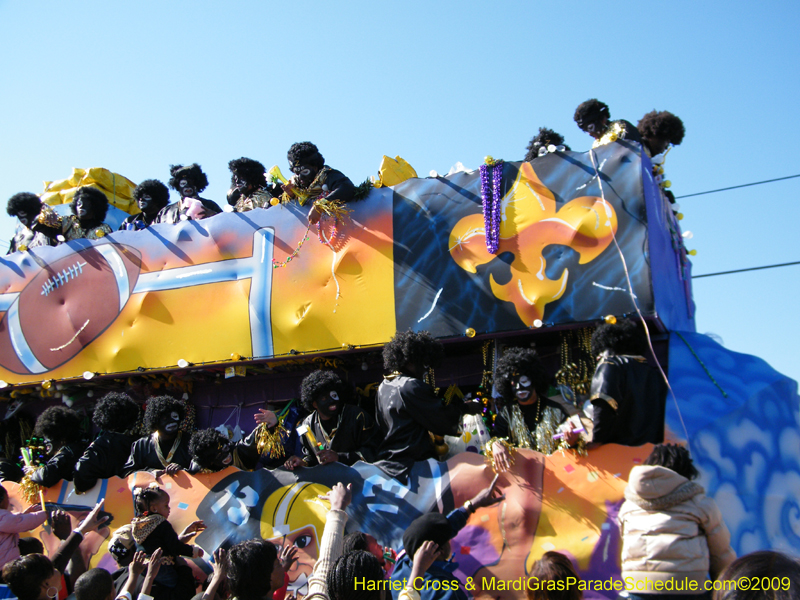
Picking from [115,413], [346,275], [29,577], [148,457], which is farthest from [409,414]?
[115,413]

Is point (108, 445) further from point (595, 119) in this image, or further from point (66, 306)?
point (595, 119)

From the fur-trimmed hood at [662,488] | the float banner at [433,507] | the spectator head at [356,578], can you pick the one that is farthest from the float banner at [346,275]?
the spectator head at [356,578]

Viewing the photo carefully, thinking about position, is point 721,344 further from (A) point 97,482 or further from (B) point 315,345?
(A) point 97,482

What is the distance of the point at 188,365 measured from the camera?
7164 mm

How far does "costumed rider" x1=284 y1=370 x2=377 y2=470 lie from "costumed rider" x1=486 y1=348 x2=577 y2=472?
3.52 ft

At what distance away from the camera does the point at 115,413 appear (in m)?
6.96

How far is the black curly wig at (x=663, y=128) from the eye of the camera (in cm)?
673

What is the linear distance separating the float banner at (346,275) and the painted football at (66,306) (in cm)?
2

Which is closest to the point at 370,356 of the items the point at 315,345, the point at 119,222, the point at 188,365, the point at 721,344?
the point at 315,345

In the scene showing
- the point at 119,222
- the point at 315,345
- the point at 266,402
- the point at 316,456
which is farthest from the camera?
the point at 119,222

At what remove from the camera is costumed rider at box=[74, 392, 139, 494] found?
621 cm

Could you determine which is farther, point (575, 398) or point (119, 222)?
point (119, 222)

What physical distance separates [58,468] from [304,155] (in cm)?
380

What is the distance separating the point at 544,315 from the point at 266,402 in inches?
127
